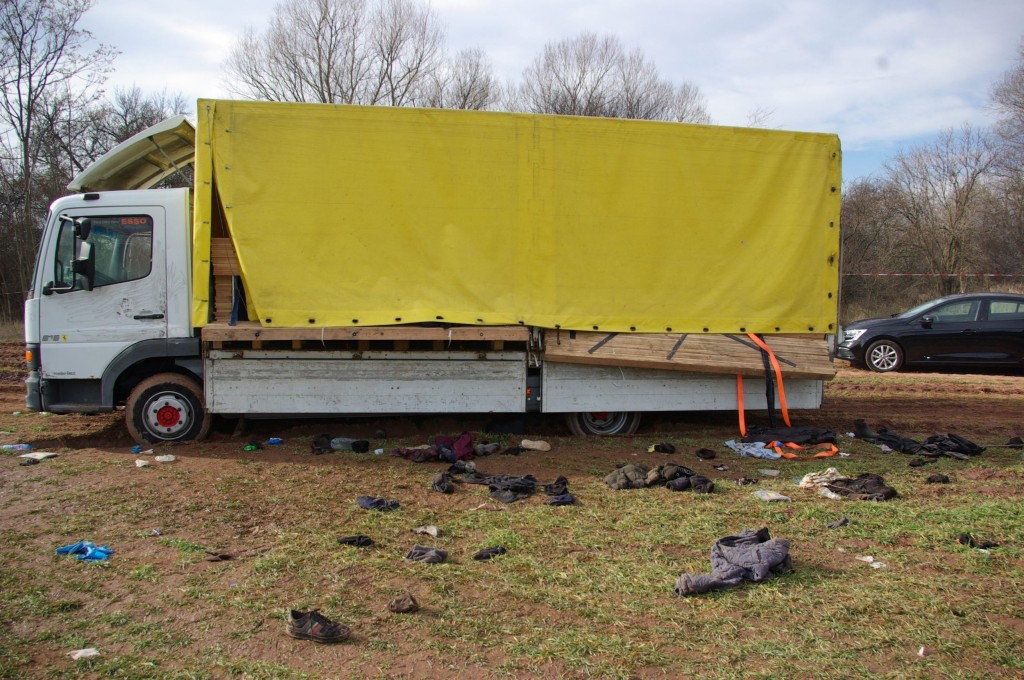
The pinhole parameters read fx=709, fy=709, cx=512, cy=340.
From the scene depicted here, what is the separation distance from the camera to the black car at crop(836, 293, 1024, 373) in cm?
1304

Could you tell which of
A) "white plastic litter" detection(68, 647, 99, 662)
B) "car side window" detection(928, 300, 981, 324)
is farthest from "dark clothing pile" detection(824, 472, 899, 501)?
"car side window" detection(928, 300, 981, 324)

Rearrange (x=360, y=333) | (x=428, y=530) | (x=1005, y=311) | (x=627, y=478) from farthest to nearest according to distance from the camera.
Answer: (x=1005, y=311), (x=360, y=333), (x=627, y=478), (x=428, y=530)

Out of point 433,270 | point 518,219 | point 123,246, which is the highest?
point 518,219

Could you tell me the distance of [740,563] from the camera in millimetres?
4273

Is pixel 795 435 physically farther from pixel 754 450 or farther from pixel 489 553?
pixel 489 553

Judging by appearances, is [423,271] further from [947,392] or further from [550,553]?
[947,392]

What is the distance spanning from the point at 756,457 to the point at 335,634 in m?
5.05

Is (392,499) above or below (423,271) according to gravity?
below

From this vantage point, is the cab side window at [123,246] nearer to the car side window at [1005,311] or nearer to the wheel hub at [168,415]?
the wheel hub at [168,415]

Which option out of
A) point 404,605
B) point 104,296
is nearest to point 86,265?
point 104,296

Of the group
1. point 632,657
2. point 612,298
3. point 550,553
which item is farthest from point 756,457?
point 632,657

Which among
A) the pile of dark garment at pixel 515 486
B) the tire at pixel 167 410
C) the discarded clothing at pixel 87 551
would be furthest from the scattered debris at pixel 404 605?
the tire at pixel 167 410

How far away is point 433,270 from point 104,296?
3361 millimetres

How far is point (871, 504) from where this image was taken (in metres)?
5.57
